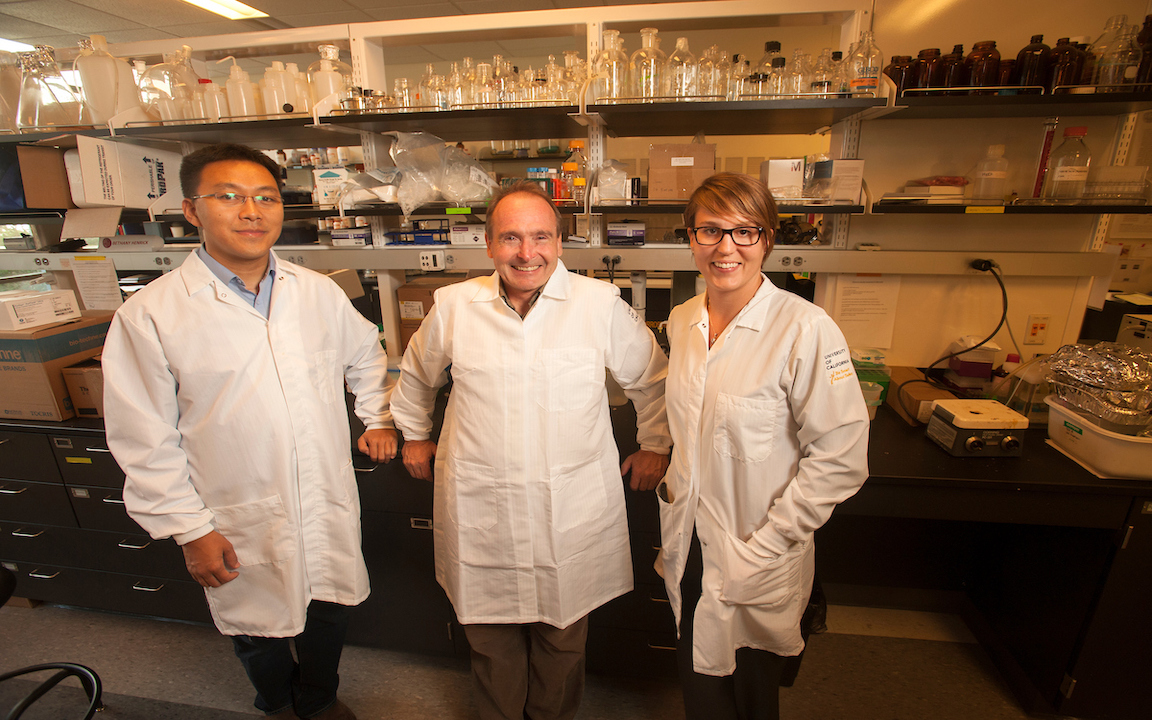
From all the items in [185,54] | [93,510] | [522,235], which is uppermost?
[185,54]

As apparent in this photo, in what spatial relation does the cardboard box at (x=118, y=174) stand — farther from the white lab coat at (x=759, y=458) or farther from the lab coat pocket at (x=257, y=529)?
the white lab coat at (x=759, y=458)

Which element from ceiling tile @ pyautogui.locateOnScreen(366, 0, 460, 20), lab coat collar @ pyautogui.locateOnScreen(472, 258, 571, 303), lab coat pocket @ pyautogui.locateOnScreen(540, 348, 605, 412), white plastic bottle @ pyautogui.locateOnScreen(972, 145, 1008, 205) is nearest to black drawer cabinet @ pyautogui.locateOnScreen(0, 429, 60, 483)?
lab coat collar @ pyautogui.locateOnScreen(472, 258, 571, 303)

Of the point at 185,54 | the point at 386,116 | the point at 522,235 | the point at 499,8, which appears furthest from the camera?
the point at 499,8

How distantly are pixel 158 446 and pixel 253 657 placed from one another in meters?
0.69

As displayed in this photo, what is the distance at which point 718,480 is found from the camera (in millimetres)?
1172

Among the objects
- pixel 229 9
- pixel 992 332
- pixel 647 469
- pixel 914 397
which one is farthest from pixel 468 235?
pixel 229 9

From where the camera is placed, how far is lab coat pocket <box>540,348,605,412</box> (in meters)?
1.25

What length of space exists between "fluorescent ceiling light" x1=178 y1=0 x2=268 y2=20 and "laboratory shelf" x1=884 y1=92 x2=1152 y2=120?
4.55 m

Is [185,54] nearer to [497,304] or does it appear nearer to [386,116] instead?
[386,116]

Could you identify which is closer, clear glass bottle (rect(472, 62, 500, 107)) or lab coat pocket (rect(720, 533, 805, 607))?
lab coat pocket (rect(720, 533, 805, 607))

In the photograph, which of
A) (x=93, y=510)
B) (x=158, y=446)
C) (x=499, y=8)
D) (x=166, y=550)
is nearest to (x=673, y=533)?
(x=158, y=446)

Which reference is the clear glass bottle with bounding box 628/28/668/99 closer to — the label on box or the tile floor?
the label on box

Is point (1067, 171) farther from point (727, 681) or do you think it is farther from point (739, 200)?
point (727, 681)

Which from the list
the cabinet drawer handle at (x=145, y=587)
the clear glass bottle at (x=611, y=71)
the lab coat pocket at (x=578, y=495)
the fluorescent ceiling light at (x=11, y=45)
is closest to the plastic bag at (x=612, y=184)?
the clear glass bottle at (x=611, y=71)
